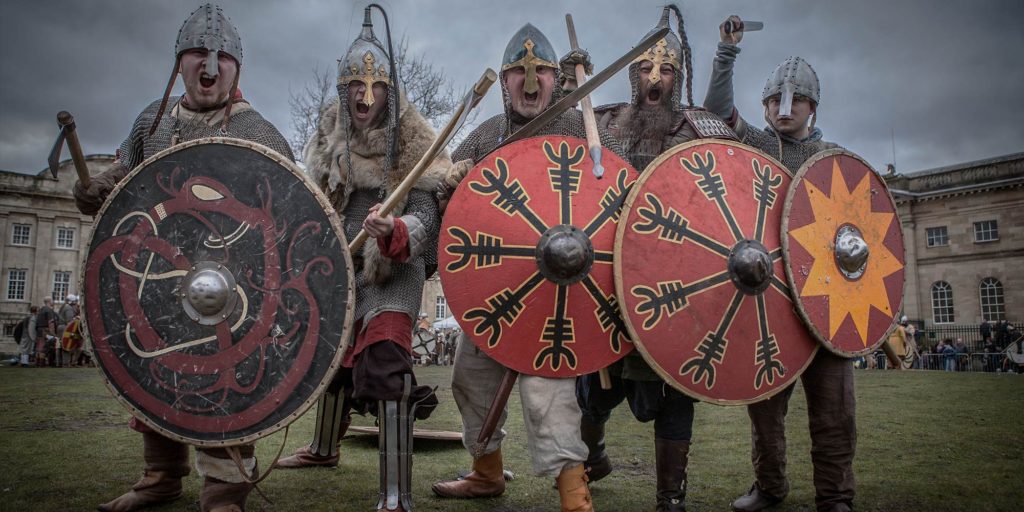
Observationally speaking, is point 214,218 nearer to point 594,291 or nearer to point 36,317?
point 594,291

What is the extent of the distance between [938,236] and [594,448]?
126 ft

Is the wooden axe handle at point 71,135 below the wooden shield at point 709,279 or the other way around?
the other way around

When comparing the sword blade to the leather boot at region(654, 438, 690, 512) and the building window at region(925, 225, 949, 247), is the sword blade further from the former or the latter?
the building window at region(925, 225, 949, 247)

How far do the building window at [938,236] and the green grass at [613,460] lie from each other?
32389 millimetres

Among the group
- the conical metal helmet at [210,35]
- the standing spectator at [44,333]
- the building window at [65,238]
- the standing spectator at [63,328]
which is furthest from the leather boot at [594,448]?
the building window at [65,238]

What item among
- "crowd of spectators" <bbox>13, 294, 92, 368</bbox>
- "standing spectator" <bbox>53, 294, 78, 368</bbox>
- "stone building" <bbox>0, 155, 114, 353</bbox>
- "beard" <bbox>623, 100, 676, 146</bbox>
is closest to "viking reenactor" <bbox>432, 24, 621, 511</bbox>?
"beard" <bbox>623, 100, 676, 146</bbox>

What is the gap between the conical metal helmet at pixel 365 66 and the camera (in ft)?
10.5

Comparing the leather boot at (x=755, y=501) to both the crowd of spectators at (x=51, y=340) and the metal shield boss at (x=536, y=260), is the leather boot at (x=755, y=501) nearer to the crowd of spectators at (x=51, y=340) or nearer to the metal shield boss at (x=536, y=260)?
the metal shield boss at (x=536, y=260)

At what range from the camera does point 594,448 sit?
11.3 ft

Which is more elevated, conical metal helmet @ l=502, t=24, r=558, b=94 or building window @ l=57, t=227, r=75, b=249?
building window @ l=57, t=227, r=75, b=249

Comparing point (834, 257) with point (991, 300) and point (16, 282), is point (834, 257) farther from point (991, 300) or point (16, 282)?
point (16, 282)

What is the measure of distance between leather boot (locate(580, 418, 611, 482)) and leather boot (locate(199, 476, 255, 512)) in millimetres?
1659

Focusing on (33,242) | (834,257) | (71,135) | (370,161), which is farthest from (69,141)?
(33,242)

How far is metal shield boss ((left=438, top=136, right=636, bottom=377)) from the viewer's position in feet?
8.67
